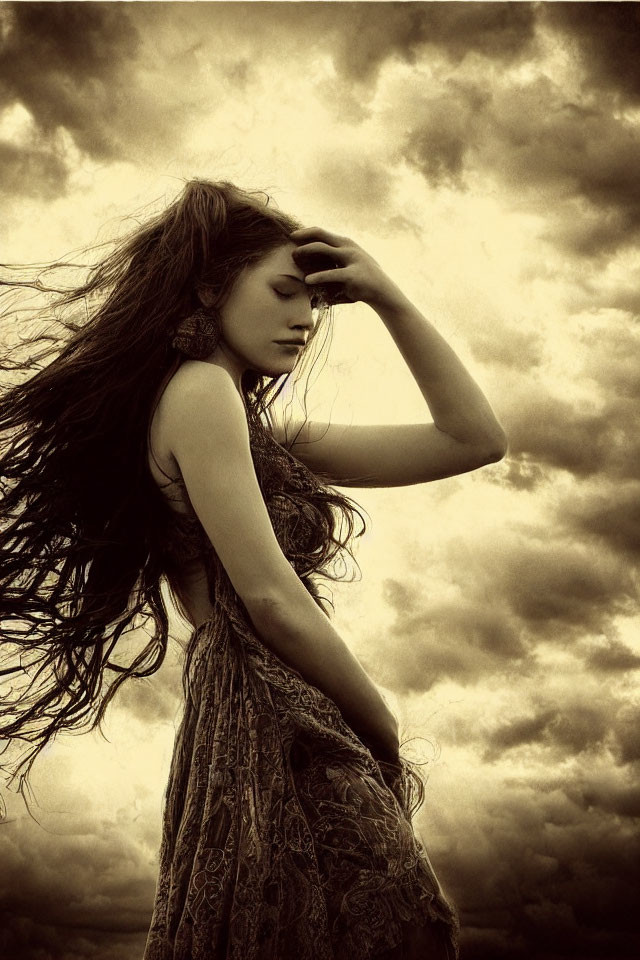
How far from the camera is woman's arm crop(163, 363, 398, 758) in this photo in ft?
7.29

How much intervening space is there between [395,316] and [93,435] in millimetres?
824

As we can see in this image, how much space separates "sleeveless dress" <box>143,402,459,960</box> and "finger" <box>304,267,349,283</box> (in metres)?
0.62

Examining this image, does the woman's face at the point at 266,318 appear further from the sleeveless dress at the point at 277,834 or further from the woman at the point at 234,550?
the sleeveless dress at the point at 277,834

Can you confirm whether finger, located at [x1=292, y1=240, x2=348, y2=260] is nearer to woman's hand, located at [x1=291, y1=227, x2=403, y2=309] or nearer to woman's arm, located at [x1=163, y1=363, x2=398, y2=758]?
woman's hand, located at [x1=291, y1=227, x2=403, y2=309]

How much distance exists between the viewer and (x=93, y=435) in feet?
8.36

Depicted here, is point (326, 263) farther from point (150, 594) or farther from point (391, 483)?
point (150, 594)

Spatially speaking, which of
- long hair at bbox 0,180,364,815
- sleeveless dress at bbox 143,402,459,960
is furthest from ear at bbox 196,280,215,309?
sleeveless dress at bbox 143,402,459,960

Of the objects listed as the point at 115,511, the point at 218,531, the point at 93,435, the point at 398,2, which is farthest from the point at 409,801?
the point at 398,2

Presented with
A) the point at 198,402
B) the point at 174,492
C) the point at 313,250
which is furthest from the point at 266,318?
the point at 174,492

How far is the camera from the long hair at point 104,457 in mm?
2574

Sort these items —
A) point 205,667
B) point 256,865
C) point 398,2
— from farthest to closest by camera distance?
point 398,2, point 205,667, point 256,865

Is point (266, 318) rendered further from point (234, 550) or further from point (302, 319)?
point (234, 550)

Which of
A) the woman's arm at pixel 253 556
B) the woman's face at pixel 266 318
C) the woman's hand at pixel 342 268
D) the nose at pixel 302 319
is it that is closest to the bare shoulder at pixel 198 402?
the woman's arm at pixel 253 556

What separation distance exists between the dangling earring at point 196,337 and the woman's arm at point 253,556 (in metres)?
0.20
